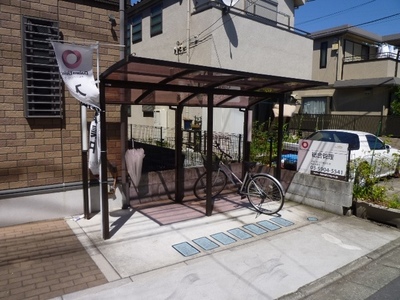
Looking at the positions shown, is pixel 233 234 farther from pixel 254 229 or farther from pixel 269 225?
pixel 269 225

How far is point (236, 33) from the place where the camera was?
1129 centimetres

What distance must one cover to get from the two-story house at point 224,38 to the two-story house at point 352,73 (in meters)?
3.58

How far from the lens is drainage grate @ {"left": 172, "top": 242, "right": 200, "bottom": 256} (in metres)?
4.16

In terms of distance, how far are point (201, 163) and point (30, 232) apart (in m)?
3.83

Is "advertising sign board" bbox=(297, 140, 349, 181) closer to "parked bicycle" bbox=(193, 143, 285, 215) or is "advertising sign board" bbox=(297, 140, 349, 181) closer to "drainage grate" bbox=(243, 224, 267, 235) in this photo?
"parked bicycle" bbox=(193, 143, 285, 215)

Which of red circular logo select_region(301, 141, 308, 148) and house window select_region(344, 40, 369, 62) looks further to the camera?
house window select_region(344, 40, 369, 62)

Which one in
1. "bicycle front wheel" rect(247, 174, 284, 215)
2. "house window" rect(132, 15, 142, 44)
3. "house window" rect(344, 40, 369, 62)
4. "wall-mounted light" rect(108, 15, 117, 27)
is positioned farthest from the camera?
"house window" rect(344, 40, 369, 62)

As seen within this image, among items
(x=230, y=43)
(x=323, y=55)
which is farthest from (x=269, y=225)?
(x=323, y=55)

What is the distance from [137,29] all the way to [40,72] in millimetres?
11683

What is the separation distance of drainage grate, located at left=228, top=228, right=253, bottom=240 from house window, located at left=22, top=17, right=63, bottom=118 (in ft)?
11.4

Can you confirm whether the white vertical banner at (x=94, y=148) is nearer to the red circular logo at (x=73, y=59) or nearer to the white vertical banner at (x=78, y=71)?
the white vertical banner at (x=78, y=71)

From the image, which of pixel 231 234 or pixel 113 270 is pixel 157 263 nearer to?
pixel 113 270

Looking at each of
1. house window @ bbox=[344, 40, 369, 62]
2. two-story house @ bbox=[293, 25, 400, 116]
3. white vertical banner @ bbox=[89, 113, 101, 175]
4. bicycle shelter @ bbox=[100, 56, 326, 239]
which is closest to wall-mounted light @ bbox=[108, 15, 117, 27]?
bicycle shelter @ bbox=[100, 56, 326, 239]

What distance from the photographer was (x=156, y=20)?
13.8 m
